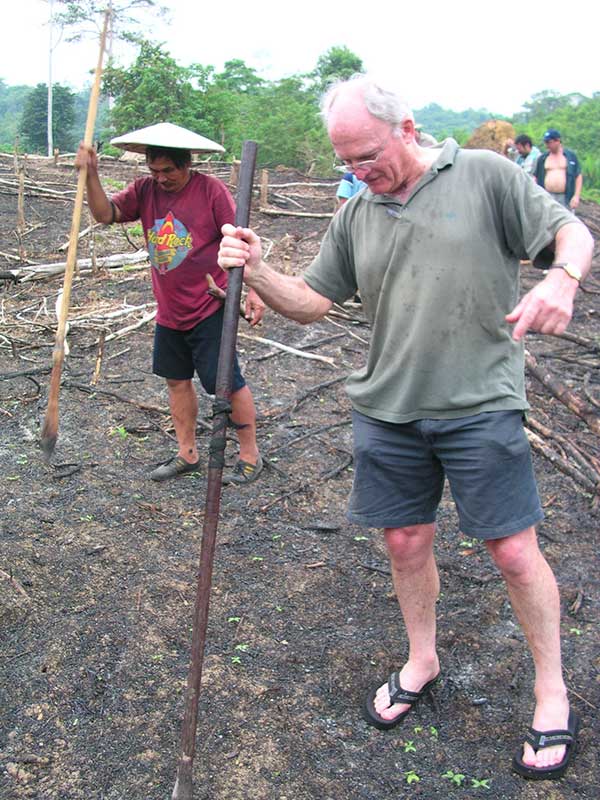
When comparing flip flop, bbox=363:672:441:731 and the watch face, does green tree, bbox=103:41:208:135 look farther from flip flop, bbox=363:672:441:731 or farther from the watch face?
the watch face

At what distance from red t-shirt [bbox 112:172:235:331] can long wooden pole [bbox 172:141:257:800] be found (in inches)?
52.1

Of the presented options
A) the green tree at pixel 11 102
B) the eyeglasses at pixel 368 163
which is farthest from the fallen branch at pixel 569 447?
the green tree at pixel 11 102

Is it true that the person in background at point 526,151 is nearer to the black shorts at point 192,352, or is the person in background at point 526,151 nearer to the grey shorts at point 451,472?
the black shorts at point 192,352

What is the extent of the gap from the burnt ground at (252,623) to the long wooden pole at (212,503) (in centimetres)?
16

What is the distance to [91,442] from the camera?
15.9 ft

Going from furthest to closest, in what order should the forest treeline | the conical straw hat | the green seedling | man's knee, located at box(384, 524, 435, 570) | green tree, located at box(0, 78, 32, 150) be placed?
green tree, located at box(0, 78, 32, 150), the forest treeline, the conical straw hat, man's knee, located at box(384, 524, 435, 570), the green seedling

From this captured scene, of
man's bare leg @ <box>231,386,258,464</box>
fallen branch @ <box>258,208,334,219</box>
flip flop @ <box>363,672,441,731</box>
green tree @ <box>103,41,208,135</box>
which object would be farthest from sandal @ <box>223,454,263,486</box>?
green tree @ <box>103,41,208,135</box>

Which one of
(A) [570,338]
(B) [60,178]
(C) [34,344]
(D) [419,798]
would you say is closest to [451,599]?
(D) [419,798]

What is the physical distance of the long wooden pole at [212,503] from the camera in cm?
233

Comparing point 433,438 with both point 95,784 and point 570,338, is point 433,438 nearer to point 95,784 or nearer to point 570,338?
point 95,784

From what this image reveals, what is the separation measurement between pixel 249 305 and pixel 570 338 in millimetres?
3961

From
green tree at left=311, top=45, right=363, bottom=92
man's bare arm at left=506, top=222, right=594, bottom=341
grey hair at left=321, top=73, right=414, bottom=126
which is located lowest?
man's bare arm at left=506, top=222, right=594, bottom=341

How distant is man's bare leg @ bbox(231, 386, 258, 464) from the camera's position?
4273 mm

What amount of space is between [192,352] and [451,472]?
6.88 feet
